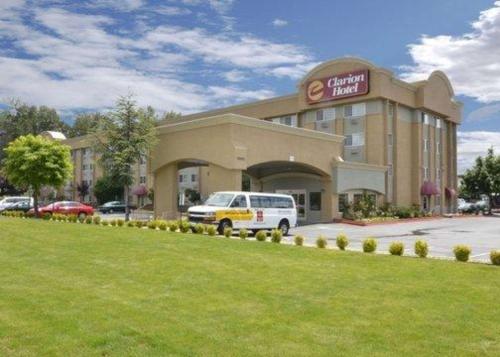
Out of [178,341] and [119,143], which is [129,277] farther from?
[119,143]

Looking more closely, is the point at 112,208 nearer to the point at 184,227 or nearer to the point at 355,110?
the point at 355,110

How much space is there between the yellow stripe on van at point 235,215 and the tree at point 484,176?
1674 inches

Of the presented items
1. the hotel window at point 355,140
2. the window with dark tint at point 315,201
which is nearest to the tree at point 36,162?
the window with dark tint at point 315,201

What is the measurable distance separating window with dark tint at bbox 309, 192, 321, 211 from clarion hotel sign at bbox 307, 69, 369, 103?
1115 cm

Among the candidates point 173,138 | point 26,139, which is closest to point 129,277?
point 173,138

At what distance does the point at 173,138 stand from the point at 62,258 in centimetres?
2032

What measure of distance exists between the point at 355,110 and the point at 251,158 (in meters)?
18.4

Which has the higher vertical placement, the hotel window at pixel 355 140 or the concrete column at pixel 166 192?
the hotel window at pixel 355 140

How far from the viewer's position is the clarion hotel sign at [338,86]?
4356 cm

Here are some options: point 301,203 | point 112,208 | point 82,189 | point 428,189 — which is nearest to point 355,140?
point 428,189

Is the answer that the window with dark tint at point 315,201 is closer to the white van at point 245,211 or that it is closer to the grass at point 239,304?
the white van at point 245,211

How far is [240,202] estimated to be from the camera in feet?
78.4

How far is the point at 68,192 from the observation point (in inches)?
2822

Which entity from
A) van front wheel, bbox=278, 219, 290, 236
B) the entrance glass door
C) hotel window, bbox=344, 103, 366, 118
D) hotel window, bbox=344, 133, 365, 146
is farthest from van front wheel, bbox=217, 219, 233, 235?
hotel window, bbox=344, 103, 366, 118
